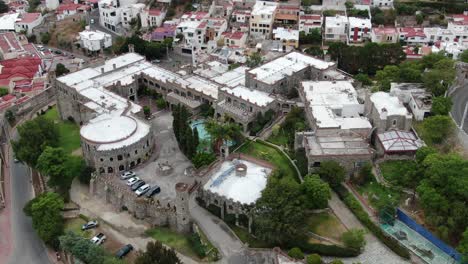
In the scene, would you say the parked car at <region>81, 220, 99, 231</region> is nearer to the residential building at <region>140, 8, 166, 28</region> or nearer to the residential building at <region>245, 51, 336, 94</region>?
the residential building at <region>245, 51, 336, 94</region>

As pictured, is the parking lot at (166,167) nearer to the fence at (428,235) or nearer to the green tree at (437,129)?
the fence at (428,235)

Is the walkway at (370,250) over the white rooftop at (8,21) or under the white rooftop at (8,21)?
under

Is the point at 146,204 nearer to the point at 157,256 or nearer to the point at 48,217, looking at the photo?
the point at 157,256

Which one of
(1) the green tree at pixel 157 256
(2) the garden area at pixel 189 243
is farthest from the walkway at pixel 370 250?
(1) the green tree at pixel 157 256

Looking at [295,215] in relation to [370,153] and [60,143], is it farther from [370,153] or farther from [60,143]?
[60,143]

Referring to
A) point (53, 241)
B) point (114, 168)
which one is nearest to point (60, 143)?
point (114, 168)

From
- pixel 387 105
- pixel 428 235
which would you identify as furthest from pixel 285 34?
pixel 428 235
